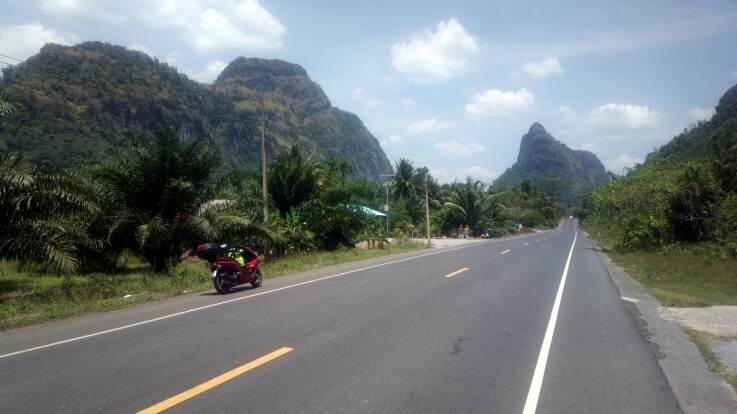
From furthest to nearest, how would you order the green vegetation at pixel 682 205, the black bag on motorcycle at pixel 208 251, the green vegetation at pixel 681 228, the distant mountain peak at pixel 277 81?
the distant mountain peak at pixel 277 81 → the green vegetation at pixel 682 205 → the green vegetation at pixel 681 228 → the black bag on motorcycle at pixel 208 251

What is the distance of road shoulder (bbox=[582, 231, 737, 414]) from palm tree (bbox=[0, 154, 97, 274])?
1198 centimetres

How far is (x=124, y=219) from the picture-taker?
1512 centimetres

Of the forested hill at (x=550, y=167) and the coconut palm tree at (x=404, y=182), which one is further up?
the forested hill at (x=550, y=167)

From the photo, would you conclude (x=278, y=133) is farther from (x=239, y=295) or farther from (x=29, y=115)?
(x=239, y=295)

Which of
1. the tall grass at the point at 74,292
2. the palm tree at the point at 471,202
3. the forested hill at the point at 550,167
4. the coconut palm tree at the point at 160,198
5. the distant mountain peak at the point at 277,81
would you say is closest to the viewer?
the tall grass at the point at 74,292

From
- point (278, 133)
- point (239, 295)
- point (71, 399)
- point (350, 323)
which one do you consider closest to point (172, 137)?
point (239, 295)

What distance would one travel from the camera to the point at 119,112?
61.3 m

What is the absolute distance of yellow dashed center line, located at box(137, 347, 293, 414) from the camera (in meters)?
4.54

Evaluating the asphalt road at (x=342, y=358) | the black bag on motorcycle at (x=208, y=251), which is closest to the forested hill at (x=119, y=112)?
the black bag on motorcycle at (x=208, y=251)

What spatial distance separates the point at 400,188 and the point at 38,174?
168 ft

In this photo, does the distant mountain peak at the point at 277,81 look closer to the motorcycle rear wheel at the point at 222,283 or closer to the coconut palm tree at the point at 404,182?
the coconut palm tree at the point at 404,182

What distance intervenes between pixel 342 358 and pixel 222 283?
660cm

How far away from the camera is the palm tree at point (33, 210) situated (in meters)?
11.2

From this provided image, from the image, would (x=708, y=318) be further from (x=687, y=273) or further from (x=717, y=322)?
(x=687, y=273)
